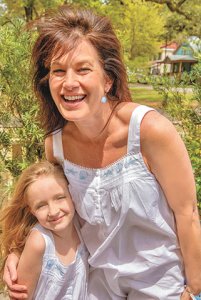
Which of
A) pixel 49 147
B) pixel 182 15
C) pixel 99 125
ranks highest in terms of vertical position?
pixel 182 15

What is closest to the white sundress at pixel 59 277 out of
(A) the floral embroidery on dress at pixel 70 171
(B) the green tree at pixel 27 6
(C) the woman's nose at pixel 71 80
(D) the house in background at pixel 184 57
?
(A) the floral embroidery on dress at pixel 70 171

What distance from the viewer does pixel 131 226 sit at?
1604 millimetres

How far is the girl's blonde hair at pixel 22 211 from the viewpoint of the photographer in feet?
5.87

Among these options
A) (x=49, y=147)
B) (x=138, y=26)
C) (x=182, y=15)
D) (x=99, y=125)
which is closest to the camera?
(x=99, y=125)

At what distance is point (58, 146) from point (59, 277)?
31.9 inches

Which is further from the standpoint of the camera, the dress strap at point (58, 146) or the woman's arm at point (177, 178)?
the dress strap at point (58, 146)

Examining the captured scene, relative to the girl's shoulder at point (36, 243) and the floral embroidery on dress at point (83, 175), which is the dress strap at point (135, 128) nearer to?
the floral embroidery on dress at point (83, 175)

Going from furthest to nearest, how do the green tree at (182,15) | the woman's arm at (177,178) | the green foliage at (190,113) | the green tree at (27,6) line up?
1. the green tree at (182,15)
2. the green tree at (27,6)
3. the green foliage at (190,113)
4. the woman's arm at (177,178)

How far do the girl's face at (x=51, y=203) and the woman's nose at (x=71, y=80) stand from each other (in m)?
0.61

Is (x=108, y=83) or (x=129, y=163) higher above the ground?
(x=108, y=83)

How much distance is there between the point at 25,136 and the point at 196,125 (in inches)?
77.8

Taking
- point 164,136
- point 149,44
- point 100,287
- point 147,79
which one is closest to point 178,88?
point 147,79

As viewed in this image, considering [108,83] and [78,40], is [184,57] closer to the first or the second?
[108,83]

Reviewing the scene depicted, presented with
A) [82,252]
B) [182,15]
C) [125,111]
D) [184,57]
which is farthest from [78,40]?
[184,57]
